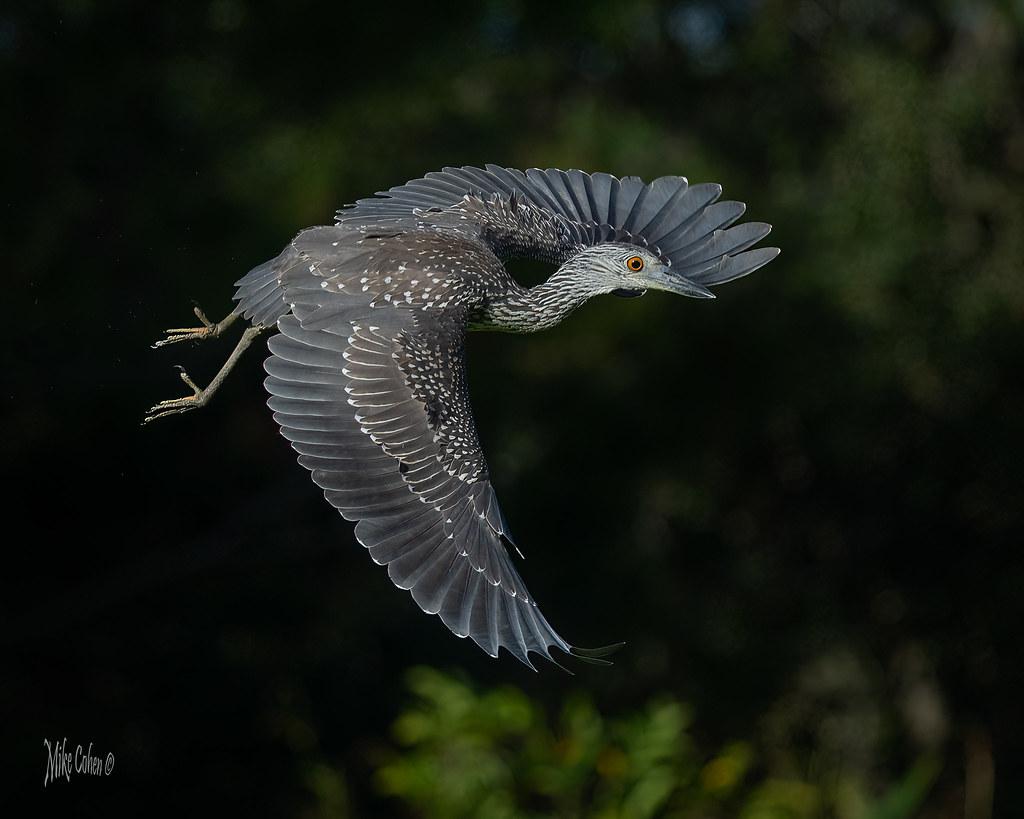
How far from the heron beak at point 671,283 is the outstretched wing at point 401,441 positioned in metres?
0.89

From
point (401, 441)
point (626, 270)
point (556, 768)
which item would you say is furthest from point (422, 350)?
point (556, 768)

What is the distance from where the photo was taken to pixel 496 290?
16.0 ft

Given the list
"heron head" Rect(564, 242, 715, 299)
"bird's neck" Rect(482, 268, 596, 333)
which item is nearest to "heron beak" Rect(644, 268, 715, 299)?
"heron head" Rect(564, 242, 715, 299)

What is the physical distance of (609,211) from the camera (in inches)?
229

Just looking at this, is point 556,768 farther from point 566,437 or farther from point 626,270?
point 566,437

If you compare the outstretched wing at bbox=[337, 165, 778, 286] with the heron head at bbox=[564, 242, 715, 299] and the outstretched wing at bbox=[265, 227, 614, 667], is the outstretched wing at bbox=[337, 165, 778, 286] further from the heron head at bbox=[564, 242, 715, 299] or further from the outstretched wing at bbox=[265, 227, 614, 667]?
the outstretched wing at bbox=[265, 227, 614, 667]

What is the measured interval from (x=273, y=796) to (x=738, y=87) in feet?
22.4

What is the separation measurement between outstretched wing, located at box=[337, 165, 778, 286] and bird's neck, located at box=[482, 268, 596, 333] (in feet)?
0.75

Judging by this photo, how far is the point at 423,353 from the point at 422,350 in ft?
0.04

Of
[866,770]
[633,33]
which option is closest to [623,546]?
[866,770]

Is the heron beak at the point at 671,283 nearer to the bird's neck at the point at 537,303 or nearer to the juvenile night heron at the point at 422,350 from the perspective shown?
the juvenile night heron at the point at 422,350

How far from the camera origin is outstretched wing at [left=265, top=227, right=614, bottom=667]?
4082 mm

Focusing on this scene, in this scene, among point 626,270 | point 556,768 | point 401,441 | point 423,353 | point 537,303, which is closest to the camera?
point 401,441

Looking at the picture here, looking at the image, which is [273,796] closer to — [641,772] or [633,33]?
[641,772]
